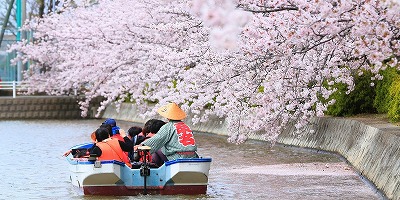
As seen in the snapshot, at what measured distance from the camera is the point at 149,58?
95.9ft

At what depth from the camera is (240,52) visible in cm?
1702

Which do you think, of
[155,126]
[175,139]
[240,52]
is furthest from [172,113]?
[240,52]

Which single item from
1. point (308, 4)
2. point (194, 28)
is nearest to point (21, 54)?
point (194, 28)

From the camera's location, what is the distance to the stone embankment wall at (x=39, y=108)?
146ft

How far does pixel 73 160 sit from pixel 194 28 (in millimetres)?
7485

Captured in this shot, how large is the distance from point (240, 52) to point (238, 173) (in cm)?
291

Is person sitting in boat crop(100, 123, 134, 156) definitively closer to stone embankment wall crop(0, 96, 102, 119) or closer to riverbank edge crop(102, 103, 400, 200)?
riverbank edge crop(102, 103, 400, 200)

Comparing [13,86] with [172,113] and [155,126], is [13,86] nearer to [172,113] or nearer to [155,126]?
[155,126]

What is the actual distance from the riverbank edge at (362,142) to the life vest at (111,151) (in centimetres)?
397

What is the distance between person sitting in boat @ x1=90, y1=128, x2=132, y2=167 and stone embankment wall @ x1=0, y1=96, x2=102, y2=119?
2920cm

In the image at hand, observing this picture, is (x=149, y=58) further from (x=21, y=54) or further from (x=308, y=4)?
(x=21, y=54)

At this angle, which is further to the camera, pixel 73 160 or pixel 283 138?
pixel 283 138

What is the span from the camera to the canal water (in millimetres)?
15734

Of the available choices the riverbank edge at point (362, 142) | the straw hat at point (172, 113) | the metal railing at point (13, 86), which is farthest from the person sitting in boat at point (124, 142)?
the metal railing at point (13, 86)
